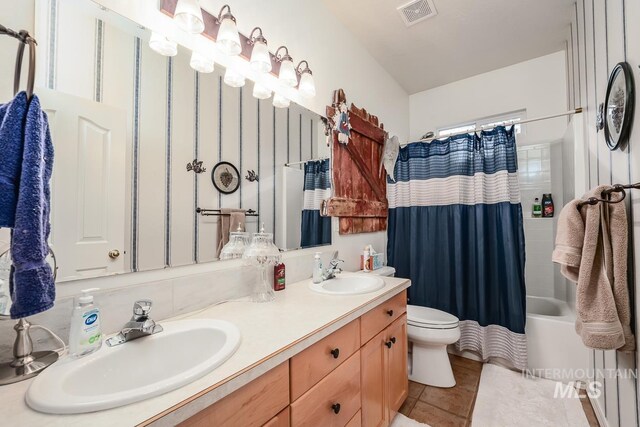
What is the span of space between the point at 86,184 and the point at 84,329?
17.3 inches

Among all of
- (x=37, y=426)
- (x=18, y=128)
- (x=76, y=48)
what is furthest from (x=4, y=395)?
(x=76, y=48)


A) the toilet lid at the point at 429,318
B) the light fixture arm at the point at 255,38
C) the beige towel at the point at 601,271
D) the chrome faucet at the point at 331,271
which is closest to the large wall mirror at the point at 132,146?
the light fixture arm at the point at 255,38

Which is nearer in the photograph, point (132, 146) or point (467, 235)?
point (132, 146)

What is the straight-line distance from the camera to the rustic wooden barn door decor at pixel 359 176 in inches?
76.5

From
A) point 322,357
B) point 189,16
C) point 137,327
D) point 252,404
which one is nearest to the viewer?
point 252,404

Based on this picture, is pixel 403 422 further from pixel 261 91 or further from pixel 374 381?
pixel 261 91

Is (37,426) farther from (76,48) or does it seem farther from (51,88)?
(76,48)

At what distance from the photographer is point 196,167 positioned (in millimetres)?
1129

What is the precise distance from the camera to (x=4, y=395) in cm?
56

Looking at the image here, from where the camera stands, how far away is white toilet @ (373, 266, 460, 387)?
183 centimetres

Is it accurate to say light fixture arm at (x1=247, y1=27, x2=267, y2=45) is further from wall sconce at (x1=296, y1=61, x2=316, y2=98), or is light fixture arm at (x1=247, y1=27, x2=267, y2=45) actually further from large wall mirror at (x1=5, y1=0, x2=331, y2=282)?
wall sconce at (x1=296, y1=61, x2=316, y2=98)

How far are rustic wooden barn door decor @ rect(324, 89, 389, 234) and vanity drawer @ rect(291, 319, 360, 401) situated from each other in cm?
90

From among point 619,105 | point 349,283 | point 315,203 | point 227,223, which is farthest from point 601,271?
point 227,223

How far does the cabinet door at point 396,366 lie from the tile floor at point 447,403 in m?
0.16
